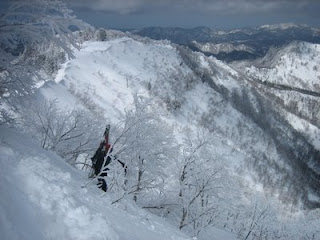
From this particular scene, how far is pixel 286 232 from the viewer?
54406mm

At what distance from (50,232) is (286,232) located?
5423 cm

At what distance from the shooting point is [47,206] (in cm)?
833

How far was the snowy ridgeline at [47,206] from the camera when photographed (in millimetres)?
7574

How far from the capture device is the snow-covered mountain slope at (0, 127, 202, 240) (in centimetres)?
757

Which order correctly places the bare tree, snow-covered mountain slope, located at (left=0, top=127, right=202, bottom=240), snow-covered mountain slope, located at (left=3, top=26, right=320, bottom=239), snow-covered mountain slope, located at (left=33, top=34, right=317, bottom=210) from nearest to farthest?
snow-covered mountain slope, located at (left=0, top=127, right=202, bottom=240)
the bare tree
snow-covered mountain slope, located at (left=3, top=26, right=320, bottom=239)
snow-covered mountain slope, located at (left=33, top=34, right=317, bottom=210)

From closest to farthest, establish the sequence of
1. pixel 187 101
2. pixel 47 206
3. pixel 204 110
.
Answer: pixel 47 206, pixel 187 101, pixel 204 110

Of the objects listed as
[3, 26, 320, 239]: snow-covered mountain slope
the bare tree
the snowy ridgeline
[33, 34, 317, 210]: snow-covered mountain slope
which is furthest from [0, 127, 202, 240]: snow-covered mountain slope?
[33, 34, 317, 210]: snow-covered mountain slope

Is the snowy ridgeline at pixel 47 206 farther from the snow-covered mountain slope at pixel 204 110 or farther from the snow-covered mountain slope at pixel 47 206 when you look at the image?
the snow-covered mountain slope at pixel 204 110

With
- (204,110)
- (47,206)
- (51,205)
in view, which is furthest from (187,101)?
(47,206)

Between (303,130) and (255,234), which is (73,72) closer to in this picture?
(255,234)

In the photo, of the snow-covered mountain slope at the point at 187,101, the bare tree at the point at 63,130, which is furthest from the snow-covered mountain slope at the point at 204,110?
the bare tree at the point at 63,130

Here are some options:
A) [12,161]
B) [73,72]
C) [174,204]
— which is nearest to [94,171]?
[12,161]

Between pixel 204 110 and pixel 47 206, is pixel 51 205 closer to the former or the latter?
pixel 47 206

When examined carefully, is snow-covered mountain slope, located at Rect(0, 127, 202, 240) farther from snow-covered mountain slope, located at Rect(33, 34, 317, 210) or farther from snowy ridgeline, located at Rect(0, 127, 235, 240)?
snow-covered mountain slope, located at Rect(33, 34, 317, 210)
